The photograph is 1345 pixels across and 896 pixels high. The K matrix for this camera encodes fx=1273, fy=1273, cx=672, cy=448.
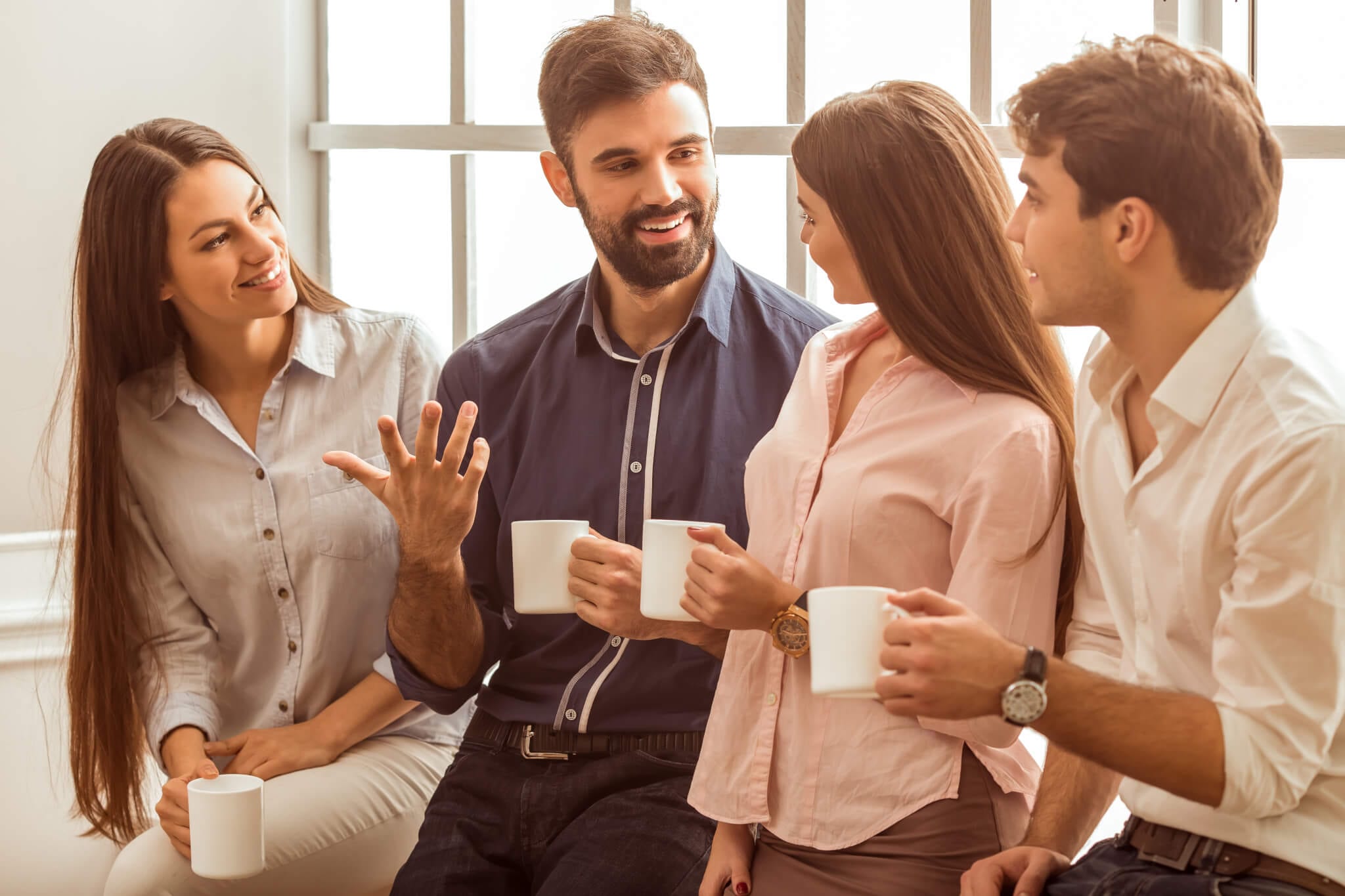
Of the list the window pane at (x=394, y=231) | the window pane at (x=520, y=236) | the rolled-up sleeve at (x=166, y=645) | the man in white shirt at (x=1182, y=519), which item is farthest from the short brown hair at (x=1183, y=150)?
the window pane at (x=394, y=231)

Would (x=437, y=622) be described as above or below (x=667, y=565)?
below

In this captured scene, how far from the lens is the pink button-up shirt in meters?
1.46

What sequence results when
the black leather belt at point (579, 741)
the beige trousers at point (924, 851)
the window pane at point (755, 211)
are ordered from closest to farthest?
the beige trousers at point (924, 851), the black leather belt at point (579, 741), the window pane at point (755, 211)

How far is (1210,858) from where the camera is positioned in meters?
1.26

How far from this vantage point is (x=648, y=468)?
2016 mm

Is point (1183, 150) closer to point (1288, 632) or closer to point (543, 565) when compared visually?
point (1288, 632)

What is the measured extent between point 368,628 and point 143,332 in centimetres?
67

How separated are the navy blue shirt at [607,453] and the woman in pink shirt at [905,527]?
1.10 feet

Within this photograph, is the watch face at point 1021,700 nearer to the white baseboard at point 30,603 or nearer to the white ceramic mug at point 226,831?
the white ceramic mug at point 226,831

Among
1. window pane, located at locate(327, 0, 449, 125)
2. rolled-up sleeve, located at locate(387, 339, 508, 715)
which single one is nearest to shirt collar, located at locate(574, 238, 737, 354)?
rolled-up sleeve, located at locate(387, 339, 508, 715)

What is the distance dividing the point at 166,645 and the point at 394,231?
4.38 feet

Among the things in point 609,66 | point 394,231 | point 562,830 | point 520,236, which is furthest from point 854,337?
point 394,231

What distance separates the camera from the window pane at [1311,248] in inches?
81.0

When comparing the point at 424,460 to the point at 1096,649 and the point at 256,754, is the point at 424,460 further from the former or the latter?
the point at 1096,649
